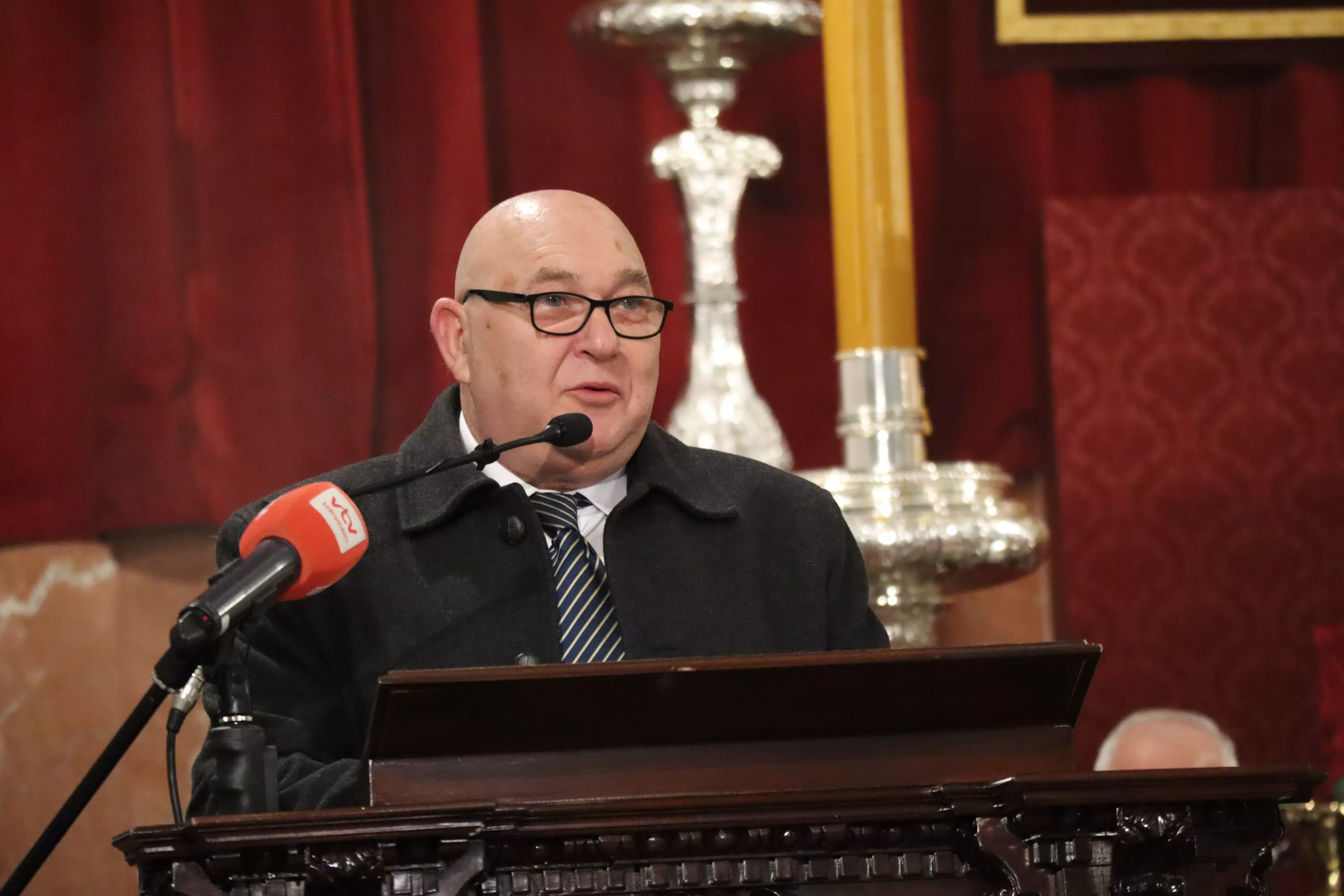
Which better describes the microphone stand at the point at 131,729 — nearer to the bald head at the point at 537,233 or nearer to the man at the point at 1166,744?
the bald head at the point at 537,233

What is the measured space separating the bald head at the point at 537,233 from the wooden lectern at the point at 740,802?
0.77 metres

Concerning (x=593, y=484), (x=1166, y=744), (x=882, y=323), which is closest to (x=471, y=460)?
(x=593, y=484)

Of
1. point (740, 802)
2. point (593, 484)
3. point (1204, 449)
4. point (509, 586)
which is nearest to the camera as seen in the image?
point (740, 802)

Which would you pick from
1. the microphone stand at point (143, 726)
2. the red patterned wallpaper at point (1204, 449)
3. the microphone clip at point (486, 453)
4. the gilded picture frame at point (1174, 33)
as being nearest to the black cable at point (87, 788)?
the microphone stand at point (143, 726)

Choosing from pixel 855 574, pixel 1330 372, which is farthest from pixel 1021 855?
pixel 1330 372

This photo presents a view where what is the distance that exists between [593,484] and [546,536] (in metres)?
0.10

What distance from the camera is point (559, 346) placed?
1.98m

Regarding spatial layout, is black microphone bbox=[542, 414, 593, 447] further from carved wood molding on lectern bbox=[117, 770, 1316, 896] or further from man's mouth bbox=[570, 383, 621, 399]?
carved wood molding on lectern bbox=[117, 770, 1316, 896]

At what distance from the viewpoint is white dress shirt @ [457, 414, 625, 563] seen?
80.4 inches

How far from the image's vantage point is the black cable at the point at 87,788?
4.60ft

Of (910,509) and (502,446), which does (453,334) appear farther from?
(910,509)

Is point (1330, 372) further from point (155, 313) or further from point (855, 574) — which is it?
point (155, 313)

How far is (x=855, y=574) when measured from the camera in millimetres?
2156

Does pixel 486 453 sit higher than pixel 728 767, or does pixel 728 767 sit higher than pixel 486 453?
pixel 486 453
